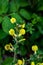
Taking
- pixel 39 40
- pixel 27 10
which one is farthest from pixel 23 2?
pixel 39 40

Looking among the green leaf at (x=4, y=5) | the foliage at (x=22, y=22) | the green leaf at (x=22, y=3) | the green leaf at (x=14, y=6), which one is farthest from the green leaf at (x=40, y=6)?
the green leaf at (x=4, y=5)

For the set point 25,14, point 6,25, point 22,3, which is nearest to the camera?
point 6,25

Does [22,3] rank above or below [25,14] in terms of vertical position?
above

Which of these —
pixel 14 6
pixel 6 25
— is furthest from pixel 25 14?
pixel 6 25

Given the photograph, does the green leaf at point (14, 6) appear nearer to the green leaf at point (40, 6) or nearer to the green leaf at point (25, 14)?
the green leaf at point (25, 14)

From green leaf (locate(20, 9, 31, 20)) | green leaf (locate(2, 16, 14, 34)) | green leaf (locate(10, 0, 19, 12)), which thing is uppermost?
green leaf (locate(10, 0, 19, 12))

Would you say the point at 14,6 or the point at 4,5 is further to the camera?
the point at 14,6

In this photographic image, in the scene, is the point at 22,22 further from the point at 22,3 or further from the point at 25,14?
the point at 22,3

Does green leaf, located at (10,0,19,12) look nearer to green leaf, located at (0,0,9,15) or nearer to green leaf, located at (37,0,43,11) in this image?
green leaf, located at (0,0,9,15)

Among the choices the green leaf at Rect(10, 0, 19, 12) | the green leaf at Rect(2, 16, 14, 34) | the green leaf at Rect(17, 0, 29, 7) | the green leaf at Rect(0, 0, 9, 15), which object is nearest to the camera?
the green leaf at Rect(2, 16, 14, 34)

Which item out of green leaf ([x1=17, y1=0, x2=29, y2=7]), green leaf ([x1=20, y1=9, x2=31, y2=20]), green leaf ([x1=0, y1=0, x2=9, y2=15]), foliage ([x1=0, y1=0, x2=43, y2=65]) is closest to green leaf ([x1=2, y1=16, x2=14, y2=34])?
foliage ([x1=0, y1=0, x2=43, y2=65])

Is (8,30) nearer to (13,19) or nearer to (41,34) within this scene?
(13,19)
